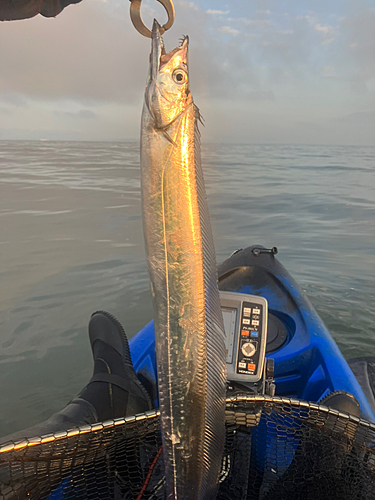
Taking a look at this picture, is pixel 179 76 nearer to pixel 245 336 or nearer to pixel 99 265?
pixel 245 336

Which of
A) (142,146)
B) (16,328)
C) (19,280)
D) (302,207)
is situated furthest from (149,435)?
(302,207)

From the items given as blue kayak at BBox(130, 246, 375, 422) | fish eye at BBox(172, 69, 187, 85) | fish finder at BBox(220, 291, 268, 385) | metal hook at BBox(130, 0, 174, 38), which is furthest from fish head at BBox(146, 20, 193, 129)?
blue kayak at BBox(130, 246, 375, 422)

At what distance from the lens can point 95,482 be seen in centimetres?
140

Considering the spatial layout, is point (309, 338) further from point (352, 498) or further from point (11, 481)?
point (11, 481)

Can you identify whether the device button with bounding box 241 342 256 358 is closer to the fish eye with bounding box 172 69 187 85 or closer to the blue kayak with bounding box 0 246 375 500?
the blue kayak with bounding box 0 246 375 500

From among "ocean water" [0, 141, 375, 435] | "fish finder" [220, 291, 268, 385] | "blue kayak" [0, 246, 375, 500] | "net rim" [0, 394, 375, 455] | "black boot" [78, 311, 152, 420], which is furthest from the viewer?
"ocean water" [0, 141, 375, 435]

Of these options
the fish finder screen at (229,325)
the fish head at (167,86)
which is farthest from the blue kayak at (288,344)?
the fish head at (167,86)

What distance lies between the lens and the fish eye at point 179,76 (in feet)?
2.58

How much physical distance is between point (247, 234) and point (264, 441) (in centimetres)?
660

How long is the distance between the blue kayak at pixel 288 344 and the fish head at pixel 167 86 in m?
1.69

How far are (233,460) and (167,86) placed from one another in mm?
1513

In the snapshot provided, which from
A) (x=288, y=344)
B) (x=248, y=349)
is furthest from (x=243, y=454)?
(x=288, y=344)

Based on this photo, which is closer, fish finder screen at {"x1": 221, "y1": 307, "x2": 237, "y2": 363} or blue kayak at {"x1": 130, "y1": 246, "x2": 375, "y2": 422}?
fish finder screen at {"x1": 221, "y1": 307, "x2": 237, "y2": 363}

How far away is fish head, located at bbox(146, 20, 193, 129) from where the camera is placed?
78 centimetres
